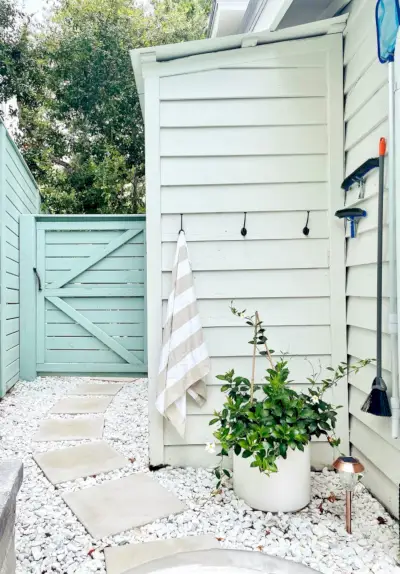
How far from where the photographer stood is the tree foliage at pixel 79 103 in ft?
26.7

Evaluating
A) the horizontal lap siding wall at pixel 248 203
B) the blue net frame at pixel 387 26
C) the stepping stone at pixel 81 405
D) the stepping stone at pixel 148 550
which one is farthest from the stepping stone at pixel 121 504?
the blue net frame at pixel 387 26

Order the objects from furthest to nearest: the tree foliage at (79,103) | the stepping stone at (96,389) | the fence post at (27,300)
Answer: the tree foliage at (79,103), the fence post at (27,300), the stepping stone at (96,389)

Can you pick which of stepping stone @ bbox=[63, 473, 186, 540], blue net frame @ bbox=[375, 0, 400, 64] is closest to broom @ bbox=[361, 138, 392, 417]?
blue net frame @ bbox=[375, 0, 400, 64]

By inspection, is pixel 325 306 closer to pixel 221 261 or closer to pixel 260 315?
pixel 260 315

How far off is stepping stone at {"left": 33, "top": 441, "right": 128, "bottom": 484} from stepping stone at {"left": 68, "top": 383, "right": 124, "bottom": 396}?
1.26 meters

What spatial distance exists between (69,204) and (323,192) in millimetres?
6961

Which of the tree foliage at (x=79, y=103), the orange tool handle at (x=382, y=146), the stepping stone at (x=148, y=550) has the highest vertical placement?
the tree foliage at (x=79, y=103)

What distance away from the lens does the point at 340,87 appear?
6.82 ft

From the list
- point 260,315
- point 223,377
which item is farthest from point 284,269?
point 223,377

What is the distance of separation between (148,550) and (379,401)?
38.8 inches

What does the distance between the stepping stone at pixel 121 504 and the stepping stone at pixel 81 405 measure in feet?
4.22

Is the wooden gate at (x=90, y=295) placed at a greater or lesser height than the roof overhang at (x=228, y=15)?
lesser

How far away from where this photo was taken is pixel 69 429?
2787 millimetres

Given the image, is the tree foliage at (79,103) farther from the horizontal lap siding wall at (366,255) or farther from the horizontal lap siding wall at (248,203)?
the horizontal lap siding wall at (366,255)
